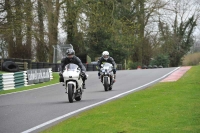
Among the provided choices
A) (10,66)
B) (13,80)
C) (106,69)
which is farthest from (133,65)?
(106,69)

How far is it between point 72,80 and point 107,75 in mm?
4713

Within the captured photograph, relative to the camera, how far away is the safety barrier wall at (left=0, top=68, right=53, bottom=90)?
81.2 feet

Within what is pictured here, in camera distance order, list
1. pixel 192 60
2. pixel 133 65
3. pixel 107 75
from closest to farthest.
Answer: pixel 107 75 → pixel 133 65 → pixel 192 60

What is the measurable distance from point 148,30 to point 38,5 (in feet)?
117

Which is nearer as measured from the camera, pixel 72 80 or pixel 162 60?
pixel 72 80

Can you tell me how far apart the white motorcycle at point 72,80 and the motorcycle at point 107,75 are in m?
4.07

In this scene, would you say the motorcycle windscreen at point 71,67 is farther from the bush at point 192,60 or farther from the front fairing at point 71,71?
the bush at point 192,60

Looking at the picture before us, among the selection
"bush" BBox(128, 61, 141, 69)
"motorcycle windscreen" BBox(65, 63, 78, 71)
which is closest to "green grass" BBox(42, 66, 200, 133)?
"motorcycle windscreen" BBox(65, 63, 78, 71)

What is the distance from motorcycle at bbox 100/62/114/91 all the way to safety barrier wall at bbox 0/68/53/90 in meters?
7.43

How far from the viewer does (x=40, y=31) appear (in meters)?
38.4

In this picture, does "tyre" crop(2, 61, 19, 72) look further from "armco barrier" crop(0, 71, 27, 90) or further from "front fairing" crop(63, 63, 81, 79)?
"front fairing" crop(63, 63, 81, 79)

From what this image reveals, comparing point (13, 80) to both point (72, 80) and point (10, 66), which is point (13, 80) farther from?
point (72, 80)

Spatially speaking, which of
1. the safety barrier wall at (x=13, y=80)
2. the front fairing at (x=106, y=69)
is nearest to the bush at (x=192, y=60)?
the safety barrier wall at (x=13, y=80)

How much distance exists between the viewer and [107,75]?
18.9 m
